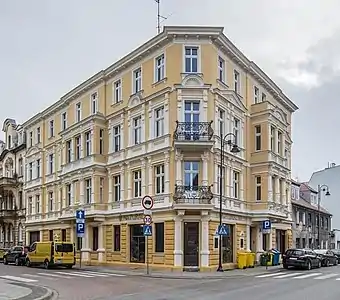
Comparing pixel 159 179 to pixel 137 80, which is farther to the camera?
pixel 137 80

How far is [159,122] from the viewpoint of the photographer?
3434 cm

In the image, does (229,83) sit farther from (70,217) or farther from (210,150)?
(70,217)

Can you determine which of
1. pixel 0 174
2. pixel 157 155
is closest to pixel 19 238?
pixel 0 174

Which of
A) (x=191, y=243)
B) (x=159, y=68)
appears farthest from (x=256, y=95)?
(x=191, y=243)

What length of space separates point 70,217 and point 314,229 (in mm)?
31259

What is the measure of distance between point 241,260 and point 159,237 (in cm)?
549

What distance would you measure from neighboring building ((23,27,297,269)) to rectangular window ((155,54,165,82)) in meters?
0.07

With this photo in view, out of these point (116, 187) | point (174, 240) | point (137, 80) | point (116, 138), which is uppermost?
point (137, 80)

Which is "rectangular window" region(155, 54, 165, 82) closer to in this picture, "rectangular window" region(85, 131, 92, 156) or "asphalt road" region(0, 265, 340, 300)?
"rectangular window" region(85, 131, 92, 156)

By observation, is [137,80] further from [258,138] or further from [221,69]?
[258,138]

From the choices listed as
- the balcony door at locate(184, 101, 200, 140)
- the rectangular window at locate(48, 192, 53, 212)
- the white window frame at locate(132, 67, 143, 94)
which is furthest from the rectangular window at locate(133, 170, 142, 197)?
the rectangular window at locate(48, 192, 53, 212)

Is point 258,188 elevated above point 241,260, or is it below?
above

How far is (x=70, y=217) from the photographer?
139 ft

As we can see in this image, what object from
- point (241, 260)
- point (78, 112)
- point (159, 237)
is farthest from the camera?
point (78, 112)
